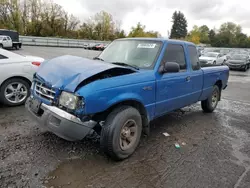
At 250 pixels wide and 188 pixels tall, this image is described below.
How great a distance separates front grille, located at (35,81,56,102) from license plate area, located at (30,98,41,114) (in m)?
0.11

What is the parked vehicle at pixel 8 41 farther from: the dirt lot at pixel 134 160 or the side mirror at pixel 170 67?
the side mirror at pixel 170 67

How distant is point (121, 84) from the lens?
302cm

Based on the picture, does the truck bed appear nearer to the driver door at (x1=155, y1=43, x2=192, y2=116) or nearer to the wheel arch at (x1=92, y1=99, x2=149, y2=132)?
the driver door at (x1=155, y1=43, x2=192, y2=116)

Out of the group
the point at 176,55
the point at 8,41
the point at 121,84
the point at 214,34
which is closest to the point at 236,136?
the point at 176,55

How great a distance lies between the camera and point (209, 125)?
4973mm

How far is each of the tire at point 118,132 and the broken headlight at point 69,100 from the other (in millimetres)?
529

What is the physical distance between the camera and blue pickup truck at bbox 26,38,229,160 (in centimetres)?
279

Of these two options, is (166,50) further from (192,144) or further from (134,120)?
(192,144)

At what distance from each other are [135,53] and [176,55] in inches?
35.1

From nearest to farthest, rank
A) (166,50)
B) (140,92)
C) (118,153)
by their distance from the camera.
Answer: (118,153), (140,92), (166,50)

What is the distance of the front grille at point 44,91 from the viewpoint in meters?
3.00

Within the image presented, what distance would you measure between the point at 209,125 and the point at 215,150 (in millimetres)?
1328

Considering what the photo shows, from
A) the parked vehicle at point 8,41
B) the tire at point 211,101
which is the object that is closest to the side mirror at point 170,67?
the tire at point 211,101

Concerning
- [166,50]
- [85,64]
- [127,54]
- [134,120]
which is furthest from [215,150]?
[85,64]
